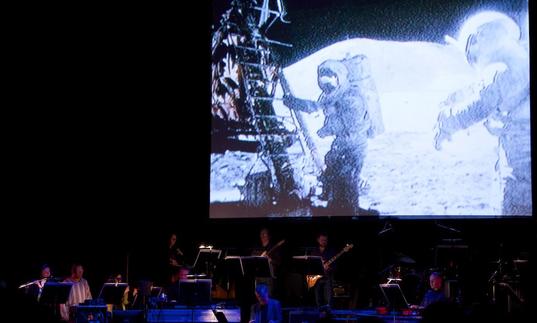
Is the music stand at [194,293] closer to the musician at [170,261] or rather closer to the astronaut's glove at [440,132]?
the musician at [170,261]

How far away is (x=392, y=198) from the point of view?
32.3ft

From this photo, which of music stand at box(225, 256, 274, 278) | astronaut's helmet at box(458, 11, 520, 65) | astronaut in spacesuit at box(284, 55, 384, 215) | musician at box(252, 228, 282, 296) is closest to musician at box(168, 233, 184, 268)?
musician at box(252, 228, 282, 296)

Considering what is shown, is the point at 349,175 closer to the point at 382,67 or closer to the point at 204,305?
the point at 382,67

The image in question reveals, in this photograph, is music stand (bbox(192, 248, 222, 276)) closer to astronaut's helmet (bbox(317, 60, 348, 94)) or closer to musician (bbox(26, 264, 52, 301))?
musician (bbox(26, 264, 52, 301))

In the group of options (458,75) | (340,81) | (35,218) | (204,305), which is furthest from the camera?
(35,218)

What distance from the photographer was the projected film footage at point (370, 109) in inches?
369

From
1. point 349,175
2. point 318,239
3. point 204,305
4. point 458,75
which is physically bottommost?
point 204,305

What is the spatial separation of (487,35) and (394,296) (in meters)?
3.65

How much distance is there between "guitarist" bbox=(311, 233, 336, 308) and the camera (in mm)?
10430

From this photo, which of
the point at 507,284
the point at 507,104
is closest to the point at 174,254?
the point at 507,284

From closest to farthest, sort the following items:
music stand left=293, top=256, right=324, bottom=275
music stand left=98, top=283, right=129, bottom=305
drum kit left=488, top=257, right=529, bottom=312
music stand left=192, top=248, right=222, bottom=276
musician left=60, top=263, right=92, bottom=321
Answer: music stand left=98, top=283, right=129, bottom=305 < music stand left=293, top=256, right=324, bottom=275 < drum kit left=488, top=257, right=529, bottom=312 < musician left=60, top=263, right=92, bottom=321 < music stand left=192, top=248, right=222, bottom=276

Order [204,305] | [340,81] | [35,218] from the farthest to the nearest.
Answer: [35,218] → [340,81] → [204,305]

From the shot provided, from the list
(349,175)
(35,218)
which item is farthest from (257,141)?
(35,218)

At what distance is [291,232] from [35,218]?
12.5ft
